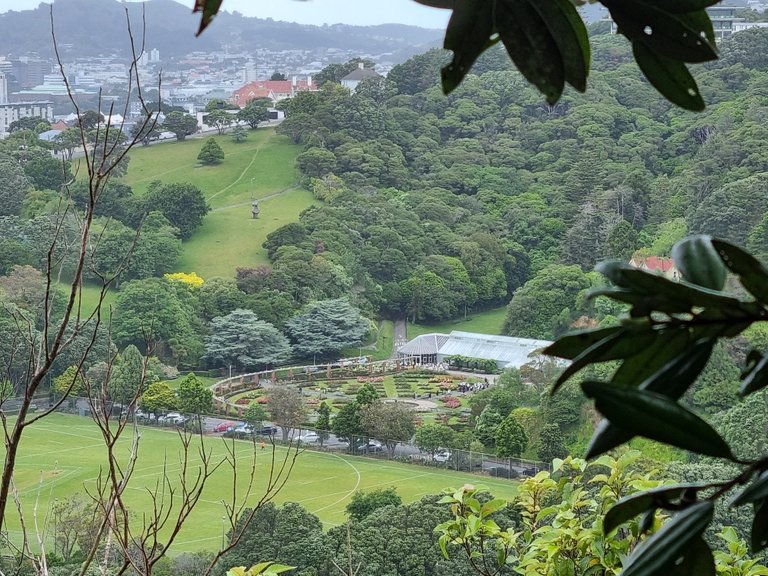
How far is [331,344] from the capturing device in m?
14.4

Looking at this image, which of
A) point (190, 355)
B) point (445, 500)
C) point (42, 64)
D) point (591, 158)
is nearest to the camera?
point (445, 500)

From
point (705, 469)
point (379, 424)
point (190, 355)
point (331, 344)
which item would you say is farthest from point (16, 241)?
point (705, 469)

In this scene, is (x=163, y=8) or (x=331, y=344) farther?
(x=163, y=8)

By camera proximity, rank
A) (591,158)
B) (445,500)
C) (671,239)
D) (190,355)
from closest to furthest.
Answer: (445,500), (190,355), (671,239), (591,158)

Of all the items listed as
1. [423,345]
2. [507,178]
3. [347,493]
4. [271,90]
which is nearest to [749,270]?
[347,493]

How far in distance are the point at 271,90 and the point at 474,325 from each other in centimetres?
959

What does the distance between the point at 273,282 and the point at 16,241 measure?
372 centimetres

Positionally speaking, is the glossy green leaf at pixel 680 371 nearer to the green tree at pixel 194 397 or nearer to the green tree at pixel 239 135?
the green tree at pixel 194 397

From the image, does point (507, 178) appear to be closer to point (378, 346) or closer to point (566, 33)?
point (378, 346)

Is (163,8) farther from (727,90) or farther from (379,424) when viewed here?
(379,424)

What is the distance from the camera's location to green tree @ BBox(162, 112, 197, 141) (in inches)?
753

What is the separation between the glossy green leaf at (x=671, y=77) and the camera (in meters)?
0.25

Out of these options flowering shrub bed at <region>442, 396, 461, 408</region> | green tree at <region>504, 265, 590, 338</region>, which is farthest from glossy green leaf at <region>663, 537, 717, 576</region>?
green tree at <region>504, 265, 590, 338</region>

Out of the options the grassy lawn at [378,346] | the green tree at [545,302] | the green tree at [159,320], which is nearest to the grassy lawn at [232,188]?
the green tree at [159,320]
